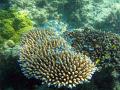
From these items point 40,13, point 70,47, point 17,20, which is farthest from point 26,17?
point 70,47

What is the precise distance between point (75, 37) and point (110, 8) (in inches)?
210

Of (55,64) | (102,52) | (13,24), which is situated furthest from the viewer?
(13,24)

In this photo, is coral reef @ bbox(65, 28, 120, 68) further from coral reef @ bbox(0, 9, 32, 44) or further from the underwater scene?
coral reef @ bbox(0, 9, 32, 44)

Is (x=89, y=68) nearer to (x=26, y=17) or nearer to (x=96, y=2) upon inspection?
(x=26, y=17)

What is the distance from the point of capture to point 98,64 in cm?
589

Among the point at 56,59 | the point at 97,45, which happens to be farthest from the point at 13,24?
the point at 56,59

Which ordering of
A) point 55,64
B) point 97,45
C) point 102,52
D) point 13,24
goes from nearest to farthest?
point 55,64, point 102,52, point 97,45, point 13,24

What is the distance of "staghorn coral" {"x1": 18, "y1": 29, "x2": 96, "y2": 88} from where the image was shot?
5.22 meters

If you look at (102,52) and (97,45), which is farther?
(97,45)

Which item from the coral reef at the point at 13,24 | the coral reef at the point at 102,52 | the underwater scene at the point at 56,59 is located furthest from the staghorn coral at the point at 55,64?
the coral reef at the point at 13,24

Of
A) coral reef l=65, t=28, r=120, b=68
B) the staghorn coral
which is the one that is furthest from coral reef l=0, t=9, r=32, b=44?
the staghorn coral

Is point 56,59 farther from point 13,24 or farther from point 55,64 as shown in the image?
point 13,24

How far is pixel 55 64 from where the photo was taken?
17.5 feet

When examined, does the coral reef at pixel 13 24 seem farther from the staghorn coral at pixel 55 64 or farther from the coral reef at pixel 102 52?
the staghorn coral at pixel 55 64
